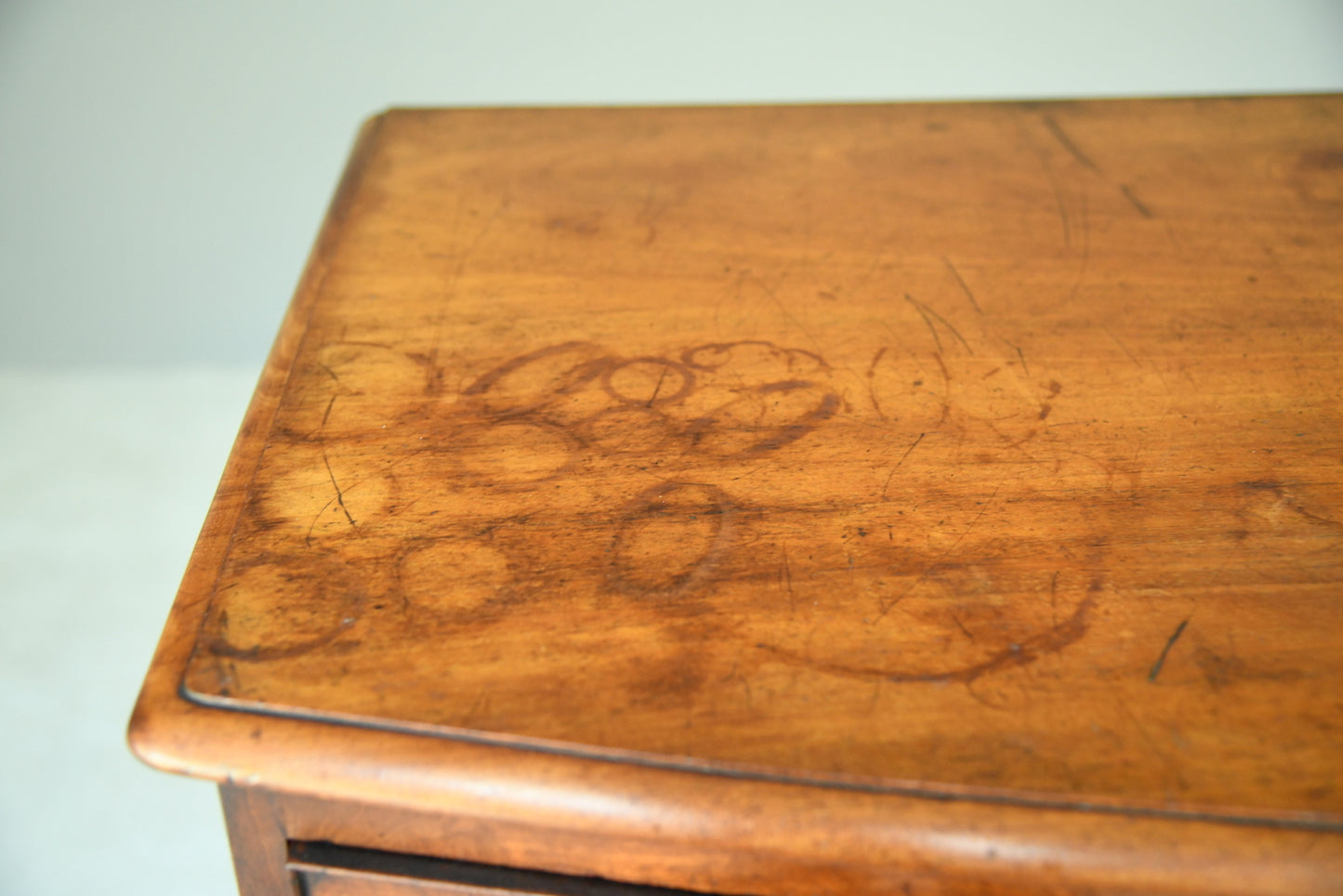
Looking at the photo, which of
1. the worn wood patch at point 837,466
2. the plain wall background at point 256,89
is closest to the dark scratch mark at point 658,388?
the worn wood patch at point 837,466

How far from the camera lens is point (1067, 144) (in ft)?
2.31

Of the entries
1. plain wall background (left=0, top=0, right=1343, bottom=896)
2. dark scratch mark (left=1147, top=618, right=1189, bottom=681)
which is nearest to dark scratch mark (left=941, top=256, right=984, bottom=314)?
dark scratch mark (left=1147, top=618, right=1189, bottom=681)

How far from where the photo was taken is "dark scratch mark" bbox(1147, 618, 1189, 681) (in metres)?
0.39

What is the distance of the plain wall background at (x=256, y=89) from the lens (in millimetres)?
1160

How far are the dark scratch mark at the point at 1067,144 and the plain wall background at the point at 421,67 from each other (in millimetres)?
504

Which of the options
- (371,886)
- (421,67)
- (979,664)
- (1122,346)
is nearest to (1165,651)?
(979,664)

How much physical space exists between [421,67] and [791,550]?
93 cm

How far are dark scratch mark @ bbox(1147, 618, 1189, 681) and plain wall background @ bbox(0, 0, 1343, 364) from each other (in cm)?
92

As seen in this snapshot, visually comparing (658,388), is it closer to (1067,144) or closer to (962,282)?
(962,282)

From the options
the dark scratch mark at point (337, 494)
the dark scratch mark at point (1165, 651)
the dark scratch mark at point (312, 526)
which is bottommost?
the dark scratch mark at point (1165, 651)

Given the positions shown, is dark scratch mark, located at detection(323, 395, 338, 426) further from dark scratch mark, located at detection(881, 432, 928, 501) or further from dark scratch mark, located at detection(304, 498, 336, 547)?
dark scratch mark, located at detection(881, 432, 928, 501)

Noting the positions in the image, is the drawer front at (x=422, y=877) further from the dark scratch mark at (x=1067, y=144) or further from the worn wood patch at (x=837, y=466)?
the dark scratch mark at (x=1067, y=144)

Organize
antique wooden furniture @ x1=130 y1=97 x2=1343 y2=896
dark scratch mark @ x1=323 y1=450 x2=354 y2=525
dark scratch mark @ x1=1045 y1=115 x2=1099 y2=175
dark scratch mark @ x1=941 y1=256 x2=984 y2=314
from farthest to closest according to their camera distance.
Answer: dark scratch mark @ x1=1045 y1=115 x2=1099 y2=175
dark scratch mark @ x1=941 y1=256 x2=984 y2=314
dark scratch mark @ x1=323 y1=450 x2=354 y2=525
antique wooden furniture @ x1=130 y1=97 x2=1343 y2=896

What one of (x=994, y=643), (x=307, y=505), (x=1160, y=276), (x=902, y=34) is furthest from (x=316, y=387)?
(x=902, y=34)
